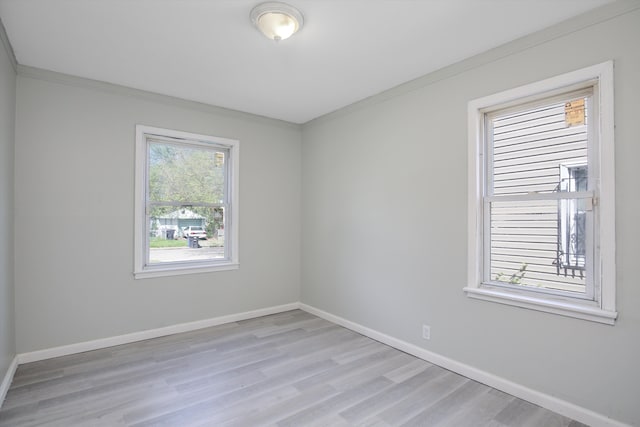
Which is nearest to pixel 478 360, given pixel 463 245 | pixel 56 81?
pixel 463 245

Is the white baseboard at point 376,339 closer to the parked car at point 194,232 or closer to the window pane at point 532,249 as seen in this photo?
the window pane at point 532,249

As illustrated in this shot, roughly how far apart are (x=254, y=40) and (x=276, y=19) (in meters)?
0.40

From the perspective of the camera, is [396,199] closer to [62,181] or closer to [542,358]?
[542,358]

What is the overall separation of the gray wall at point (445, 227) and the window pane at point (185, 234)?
1204 millimetres

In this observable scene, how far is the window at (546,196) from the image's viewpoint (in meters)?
2.13

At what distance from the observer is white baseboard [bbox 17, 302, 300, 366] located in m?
3.04

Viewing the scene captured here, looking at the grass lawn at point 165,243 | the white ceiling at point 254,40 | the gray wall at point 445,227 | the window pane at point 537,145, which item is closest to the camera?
the gray wall at point 445,227

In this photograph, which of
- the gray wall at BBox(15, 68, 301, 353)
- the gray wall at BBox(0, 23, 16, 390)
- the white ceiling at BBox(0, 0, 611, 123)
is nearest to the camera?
the white ceiling at BBox(0, 0, 611, 123)

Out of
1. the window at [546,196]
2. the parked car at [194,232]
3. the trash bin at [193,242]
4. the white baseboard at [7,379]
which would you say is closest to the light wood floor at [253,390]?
the white baseboard at [7,379]

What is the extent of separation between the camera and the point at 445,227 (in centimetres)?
298

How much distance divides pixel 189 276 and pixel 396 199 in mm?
2482

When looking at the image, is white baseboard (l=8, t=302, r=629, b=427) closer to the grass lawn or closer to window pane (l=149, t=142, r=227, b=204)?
the grass lawn

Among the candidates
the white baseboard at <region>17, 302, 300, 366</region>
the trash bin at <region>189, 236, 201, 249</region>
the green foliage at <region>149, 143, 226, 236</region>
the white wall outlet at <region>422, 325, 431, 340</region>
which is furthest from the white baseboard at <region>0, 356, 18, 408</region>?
the white wall outlet at <region>422, 325, 431, 340</region>

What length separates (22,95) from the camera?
2.99 m
